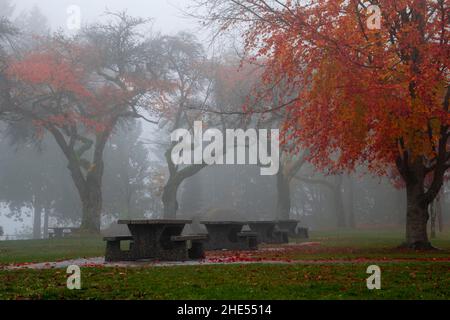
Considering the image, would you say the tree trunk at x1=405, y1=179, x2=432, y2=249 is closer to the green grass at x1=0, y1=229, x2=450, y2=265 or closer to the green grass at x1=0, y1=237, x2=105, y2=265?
the green grass at x1=0, y1=229, x2=450, y2=265

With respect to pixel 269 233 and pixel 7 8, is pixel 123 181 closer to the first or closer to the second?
pixel 7 8

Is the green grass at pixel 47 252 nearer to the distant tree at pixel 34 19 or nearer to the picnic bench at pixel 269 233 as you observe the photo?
the picnic bench at pixel 269 233

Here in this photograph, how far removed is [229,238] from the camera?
19.2m

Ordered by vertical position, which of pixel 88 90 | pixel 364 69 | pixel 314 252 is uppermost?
pixel 88 90

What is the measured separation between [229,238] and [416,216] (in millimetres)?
6562

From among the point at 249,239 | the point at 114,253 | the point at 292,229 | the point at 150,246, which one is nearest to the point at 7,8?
the point at 292,229

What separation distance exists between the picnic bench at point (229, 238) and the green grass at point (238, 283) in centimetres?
737

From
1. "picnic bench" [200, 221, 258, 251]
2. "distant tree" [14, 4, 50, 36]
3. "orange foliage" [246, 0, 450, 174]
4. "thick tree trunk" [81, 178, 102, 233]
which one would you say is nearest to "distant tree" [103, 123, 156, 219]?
"distant tree" [14, 4, 50, 36]

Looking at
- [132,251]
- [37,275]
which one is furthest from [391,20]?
[37,275]

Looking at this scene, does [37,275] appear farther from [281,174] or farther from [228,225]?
[281,174]

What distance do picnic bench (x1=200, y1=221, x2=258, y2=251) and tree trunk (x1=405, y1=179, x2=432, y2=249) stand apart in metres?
5.33

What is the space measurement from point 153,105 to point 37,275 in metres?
26.0

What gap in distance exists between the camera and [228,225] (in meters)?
19.0

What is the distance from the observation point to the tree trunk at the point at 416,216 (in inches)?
688
